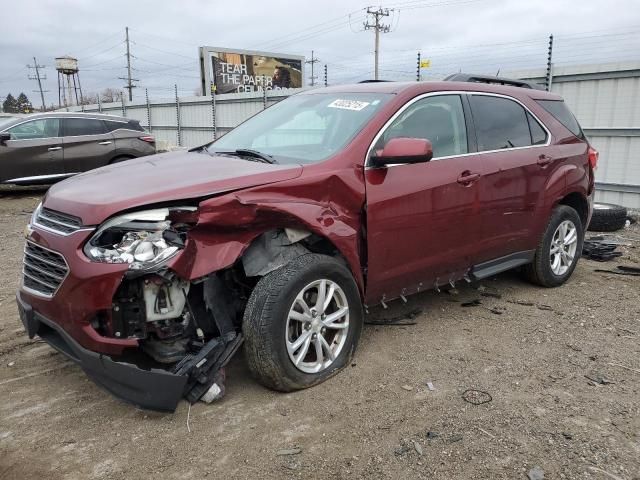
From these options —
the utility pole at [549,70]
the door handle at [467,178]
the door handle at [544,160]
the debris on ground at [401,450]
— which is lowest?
the debris on ground at [401,450]

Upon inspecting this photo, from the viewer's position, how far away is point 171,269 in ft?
8.79

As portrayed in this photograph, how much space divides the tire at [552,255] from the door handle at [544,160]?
1.63ft

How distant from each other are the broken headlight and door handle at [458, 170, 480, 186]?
82.2 inches

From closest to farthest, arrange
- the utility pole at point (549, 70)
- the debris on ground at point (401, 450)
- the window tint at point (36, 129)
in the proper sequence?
the debris on ground at point (401, 450)
the utility pole at point (549, 70)
the window tint at point (36, 129)

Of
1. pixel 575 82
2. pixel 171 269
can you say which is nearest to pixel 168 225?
pixel 171 269

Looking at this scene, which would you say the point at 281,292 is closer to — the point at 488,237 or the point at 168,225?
the point at 168,225

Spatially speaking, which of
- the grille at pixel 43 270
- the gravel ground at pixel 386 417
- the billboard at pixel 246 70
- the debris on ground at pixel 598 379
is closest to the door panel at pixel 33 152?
the gravel ground at pixel 386 417

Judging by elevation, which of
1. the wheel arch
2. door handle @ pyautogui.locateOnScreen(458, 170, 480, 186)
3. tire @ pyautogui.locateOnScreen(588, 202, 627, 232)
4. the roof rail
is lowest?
tire @ pyautogui.locateOnScreen(588, 202, 627, 232)

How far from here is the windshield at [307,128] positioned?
3.55 metres

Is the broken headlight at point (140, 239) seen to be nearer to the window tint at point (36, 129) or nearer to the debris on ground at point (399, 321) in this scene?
the debris on ground at point (399, 321)

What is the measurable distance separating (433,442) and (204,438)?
1.17 meters

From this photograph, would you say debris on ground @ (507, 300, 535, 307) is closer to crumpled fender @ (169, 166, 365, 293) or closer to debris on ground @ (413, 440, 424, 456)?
crumpled fender @ (169, 166, 365, 293)

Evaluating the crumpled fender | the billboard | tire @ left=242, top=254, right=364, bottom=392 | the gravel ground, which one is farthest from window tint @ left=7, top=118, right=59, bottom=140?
the billboard

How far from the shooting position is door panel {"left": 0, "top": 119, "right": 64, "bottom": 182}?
1042 centimetres
